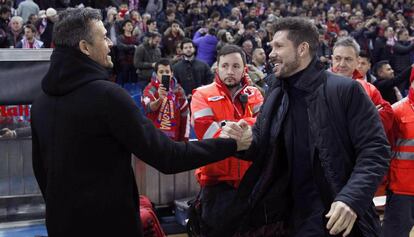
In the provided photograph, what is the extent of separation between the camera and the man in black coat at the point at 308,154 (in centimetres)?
342

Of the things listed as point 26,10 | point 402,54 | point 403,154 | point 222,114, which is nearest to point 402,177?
point 403,154

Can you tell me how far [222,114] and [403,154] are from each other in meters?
1.45

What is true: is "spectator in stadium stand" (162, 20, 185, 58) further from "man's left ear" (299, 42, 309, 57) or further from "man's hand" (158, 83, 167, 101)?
"man's left ear" (299, 42, 309, 57)

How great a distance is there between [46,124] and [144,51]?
8.92 m

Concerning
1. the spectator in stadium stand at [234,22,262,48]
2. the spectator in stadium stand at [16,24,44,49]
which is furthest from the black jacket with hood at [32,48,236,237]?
the spectator in stadium stand at [234,22,262,48]

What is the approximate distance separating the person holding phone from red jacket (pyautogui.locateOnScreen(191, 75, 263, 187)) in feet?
9.83

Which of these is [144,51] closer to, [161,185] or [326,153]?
[161,185]

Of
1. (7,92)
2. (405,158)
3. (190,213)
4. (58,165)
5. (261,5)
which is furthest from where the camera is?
(261,5)

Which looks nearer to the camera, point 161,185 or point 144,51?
point 161,185

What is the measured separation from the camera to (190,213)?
474cm

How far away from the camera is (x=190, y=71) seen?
11.3m

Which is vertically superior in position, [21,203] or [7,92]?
[7,92]

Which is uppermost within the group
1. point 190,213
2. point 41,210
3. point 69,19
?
point 69,19

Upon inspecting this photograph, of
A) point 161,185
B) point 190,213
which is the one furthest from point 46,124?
point 161,185
